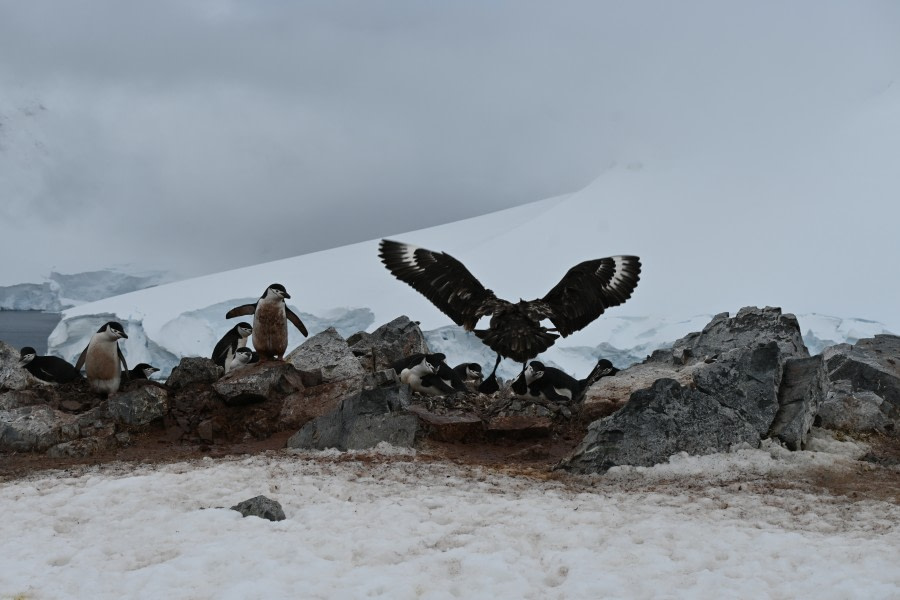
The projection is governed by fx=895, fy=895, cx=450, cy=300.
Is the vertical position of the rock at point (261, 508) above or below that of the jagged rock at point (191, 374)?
below

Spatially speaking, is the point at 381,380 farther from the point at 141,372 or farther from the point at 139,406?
the point at 141,372

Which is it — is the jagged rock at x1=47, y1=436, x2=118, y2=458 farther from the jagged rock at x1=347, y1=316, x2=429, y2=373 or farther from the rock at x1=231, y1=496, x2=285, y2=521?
the jagged rock at x1=347, y1=316, x2=429, y2=373

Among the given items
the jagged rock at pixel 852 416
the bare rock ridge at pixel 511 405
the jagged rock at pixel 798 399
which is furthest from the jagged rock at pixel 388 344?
the jagged rock at pixel 852 416

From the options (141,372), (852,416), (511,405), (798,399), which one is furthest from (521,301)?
(141,372)

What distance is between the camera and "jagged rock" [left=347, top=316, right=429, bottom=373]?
39.2 feet

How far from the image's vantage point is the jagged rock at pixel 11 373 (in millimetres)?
9984

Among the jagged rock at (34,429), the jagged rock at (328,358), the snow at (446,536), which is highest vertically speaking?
the jagged rock at (328,358)

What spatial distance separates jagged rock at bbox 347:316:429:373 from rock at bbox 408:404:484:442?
3.26 meters

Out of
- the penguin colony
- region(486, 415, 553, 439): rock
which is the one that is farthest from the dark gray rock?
the penguin colony

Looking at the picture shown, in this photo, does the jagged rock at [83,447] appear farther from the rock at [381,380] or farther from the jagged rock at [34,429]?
the rock at [381,380]

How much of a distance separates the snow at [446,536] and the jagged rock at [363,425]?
3.64 ft

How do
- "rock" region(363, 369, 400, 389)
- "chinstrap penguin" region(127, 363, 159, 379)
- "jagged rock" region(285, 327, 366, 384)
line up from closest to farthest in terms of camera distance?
1. "rock" region(363, 369, 400, 389)
2. "jagged rock" region(285, 327, 366, 384)
3. "chinstrap penguin" region(127, 363, 159, 379)

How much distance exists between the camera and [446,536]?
5.08 metres

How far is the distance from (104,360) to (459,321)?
414 cm
